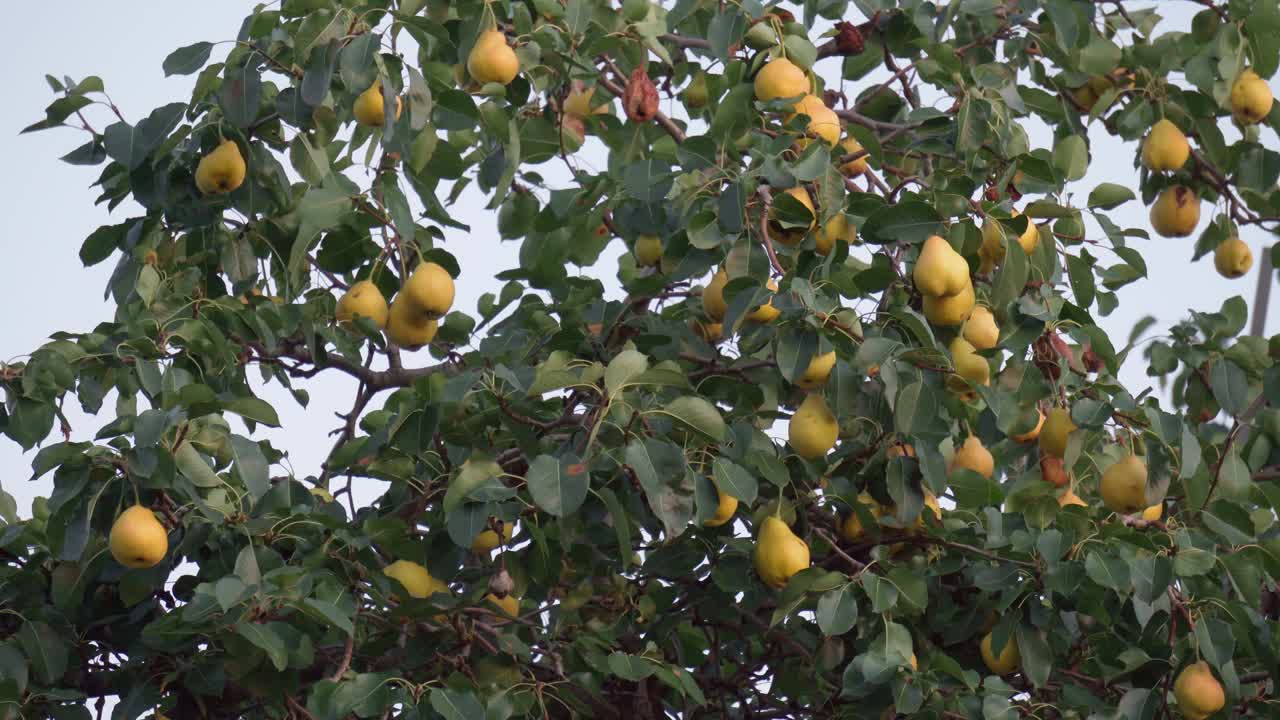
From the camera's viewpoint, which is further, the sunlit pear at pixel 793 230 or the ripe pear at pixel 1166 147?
the ripe pear at pixel 1166 147

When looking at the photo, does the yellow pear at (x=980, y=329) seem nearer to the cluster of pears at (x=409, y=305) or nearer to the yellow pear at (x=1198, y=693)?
the yellow pear at (x=1198, y=693)

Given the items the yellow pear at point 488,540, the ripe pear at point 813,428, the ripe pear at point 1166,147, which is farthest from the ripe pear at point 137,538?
the ripe pear at point 1166,147

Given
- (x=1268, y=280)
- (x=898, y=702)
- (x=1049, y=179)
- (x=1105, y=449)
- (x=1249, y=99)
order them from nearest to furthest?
(x=898, y=702) < (x=1049, y=179) < (x=1105, y=449) < (x=1249, y=99) < (x=1268, y=280)

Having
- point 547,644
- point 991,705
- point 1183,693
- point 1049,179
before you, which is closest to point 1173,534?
point 1183,693

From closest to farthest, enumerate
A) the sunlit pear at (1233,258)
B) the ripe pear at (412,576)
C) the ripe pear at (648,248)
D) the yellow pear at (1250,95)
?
the ripe pear at (412,576)
the ripe pear at (648,248)
the yellow pear at (1250,95)
the sunlit pear at (1233,258)

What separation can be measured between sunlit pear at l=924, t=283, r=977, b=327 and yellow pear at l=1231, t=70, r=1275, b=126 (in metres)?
1.07

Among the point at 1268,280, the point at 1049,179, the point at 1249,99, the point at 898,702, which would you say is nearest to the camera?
the point at 898,702

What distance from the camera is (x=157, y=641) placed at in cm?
302

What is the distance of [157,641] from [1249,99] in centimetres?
260

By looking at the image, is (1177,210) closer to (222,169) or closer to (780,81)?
(780,81)

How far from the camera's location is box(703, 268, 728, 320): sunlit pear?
3068 millimetres

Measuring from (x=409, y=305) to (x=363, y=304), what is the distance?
0.38 feet

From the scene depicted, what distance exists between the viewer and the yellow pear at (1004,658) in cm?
314

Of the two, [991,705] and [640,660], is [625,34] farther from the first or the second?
[991,705]
